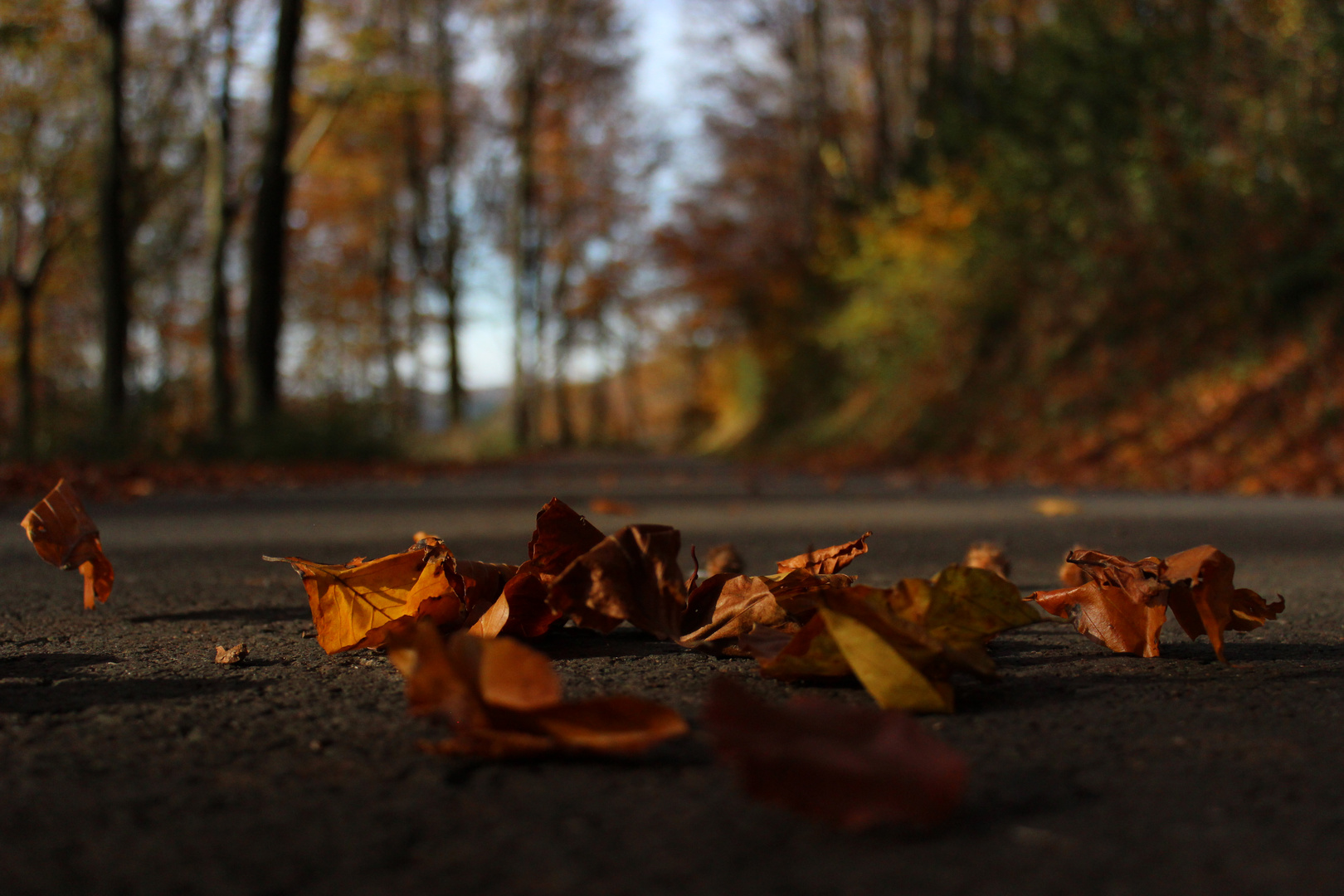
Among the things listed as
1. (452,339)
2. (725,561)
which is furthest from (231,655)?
(452,339)

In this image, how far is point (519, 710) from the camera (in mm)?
1205

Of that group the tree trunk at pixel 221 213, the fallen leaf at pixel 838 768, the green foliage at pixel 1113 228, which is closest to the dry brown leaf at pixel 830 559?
the fallen leaf at pixel 838 768

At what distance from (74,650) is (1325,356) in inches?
358

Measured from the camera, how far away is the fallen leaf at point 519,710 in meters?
1.19

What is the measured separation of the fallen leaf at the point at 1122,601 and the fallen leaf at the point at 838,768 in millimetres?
947

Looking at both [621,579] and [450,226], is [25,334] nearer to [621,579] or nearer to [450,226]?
[450,226]

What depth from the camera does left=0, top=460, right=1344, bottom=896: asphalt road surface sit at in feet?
3.00

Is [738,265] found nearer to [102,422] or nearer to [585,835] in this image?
[102,422]

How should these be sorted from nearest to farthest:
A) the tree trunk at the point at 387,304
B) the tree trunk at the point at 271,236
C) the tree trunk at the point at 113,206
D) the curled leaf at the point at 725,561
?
the curled leaf at the point at 725,561, the tree trunk at the point at 271,236, the tree trunk at the point at 113,206, the tree trunk at the point at 387,304

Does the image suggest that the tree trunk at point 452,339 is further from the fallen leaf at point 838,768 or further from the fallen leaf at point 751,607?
the fallen leaf at point 838,768

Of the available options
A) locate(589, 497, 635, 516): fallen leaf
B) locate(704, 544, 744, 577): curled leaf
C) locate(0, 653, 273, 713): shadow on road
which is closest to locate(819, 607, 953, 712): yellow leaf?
locate(0, 653, 273, 713): shadow on road

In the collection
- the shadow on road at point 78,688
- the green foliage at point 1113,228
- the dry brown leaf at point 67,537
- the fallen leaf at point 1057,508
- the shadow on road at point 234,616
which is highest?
the green foliage at point 1113,228

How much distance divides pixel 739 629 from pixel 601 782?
2.49ft

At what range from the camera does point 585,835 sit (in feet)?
3.27
